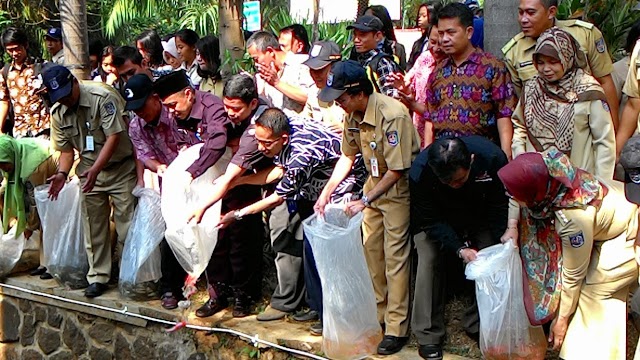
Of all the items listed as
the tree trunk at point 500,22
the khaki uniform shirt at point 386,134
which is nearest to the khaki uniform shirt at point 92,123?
the khaki uniform shirt at point 386,134

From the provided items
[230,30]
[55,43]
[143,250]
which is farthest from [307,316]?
[55,43]

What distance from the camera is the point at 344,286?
13.2 ft

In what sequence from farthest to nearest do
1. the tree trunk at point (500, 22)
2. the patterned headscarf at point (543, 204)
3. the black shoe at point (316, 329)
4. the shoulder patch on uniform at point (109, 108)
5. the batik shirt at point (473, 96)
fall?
the shoulder patch on uniform at point (109, 108) < the tree trunk at point (500, 22) < the black shoe at point (316, 329) < the batik shirt at point (473, 96) < the patterned headscarf at point (543, 204)

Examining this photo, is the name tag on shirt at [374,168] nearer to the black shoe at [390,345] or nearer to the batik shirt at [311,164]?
the batik shirt at [311,164]

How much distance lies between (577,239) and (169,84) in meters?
2.61

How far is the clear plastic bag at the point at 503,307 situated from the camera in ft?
11.5

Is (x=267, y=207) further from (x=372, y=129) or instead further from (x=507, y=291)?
(x=507, y=291)

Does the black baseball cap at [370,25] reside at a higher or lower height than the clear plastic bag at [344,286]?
higher

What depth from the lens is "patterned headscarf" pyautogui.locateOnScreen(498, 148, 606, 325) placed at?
3225 millimetres

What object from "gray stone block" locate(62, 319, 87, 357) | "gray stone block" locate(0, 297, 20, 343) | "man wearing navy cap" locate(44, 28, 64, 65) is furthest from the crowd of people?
"man wearing navy cap" locate(44, 28, 64, 65)

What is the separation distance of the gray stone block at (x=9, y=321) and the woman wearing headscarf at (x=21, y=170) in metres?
0.38

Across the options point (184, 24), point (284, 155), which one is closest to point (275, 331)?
point (284, 155)

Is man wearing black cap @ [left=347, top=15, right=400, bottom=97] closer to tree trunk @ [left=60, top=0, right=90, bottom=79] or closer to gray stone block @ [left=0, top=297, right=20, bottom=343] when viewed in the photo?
tree trunk @ [left=60, top=0, right=90, bottom=79]

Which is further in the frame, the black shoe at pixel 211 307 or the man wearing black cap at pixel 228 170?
the black shoe at pixel 211 307
